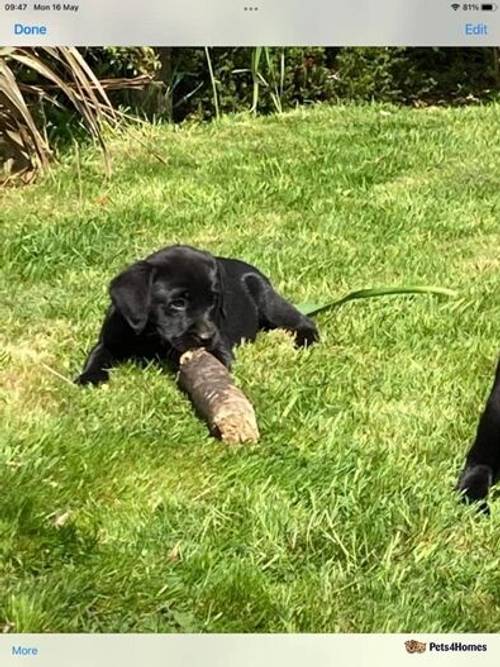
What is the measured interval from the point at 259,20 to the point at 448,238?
1.30 m

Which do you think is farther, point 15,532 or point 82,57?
point 82,57

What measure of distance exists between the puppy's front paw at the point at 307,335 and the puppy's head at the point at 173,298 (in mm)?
181

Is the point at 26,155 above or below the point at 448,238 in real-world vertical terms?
above

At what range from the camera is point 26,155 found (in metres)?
2.79

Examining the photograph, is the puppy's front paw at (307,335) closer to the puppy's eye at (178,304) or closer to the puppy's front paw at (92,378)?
the puppy's eye at (178,304)

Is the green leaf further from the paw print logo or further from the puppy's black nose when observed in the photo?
the paw print logo

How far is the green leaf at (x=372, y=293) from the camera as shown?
107 inches

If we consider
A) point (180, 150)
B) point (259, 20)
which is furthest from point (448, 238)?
point (259, 20)

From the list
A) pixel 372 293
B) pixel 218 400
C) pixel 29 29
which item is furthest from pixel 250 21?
pixel 372 293

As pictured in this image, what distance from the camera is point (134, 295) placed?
2445 mm

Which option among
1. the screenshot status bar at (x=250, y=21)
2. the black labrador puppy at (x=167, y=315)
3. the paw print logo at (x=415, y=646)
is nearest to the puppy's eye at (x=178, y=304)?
the black labrador puppy at (x=167, y=315)

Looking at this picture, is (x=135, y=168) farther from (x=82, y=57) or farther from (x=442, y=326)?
(x=442, y=326)

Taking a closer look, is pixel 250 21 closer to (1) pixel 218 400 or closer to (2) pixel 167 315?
(1) pixel 218 400

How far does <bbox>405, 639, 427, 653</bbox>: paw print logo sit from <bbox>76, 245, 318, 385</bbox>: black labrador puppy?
87cm
